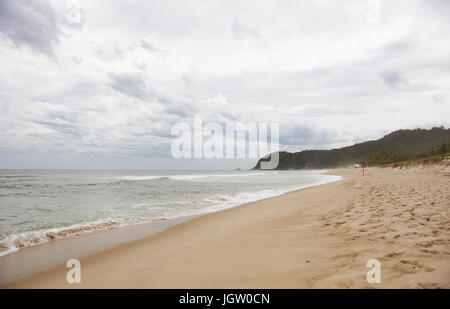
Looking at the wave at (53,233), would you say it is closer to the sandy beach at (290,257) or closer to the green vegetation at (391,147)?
the sandy beach at (290,257)

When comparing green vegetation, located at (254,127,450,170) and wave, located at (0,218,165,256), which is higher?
green vegetation, located at (254,127,450,170)

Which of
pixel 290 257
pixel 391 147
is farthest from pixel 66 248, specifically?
pixel 391 147

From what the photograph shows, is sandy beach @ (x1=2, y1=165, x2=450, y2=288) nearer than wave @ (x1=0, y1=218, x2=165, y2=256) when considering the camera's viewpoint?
Yes

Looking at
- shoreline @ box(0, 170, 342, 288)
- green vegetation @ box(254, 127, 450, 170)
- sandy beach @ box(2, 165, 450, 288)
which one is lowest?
shoreline @ box(0, 170, 342, 288)

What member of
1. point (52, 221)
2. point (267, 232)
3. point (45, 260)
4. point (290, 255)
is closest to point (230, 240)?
point (267, 232)

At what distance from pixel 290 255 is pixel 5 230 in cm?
807

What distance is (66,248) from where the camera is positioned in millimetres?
5414

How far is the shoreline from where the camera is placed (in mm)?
4245

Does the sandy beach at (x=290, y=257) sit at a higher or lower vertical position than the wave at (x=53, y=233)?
higher

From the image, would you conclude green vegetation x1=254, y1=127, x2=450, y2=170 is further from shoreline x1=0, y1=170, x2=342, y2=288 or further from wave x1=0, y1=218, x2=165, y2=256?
wave x1=0, y1=218, x2=165, y2=256

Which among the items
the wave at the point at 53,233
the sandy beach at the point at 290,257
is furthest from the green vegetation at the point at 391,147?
the wave at the point at 53,233

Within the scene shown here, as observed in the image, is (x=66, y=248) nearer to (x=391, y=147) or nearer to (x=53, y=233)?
(x=53, y=233)

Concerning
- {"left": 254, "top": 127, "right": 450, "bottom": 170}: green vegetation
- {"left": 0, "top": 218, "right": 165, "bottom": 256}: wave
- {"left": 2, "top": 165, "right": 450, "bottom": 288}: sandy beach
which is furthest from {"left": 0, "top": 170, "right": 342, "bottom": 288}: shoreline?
{"left": 254, "top": 127, "right": 450, "bottom": 170}: green vegetation

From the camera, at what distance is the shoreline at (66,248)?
4245 mm
